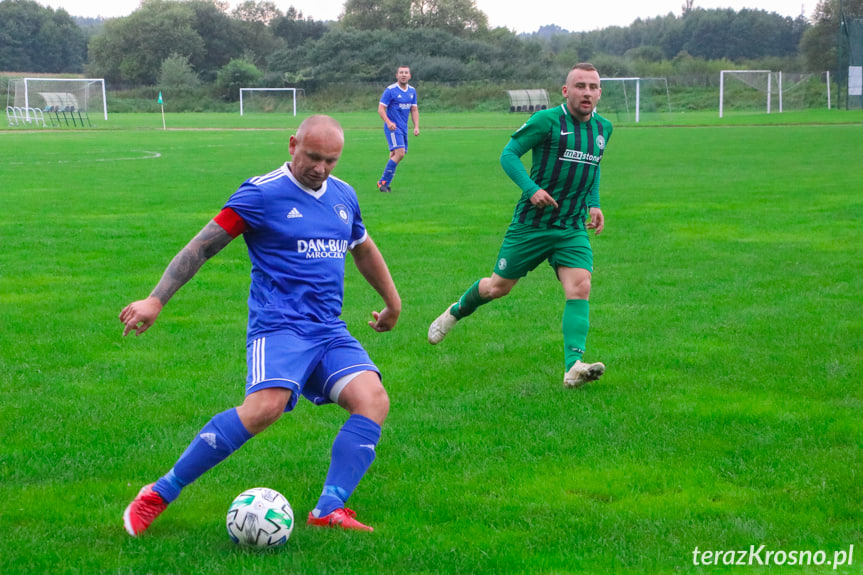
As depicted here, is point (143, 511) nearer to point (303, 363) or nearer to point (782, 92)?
point (303, 363)

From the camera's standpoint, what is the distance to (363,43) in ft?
291

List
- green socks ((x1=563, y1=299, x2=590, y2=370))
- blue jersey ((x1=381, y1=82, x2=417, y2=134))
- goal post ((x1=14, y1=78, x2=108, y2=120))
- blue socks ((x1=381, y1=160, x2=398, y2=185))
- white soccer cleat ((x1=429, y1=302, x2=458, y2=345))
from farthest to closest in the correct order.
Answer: goal post ((x1=14, y1=78, x2=108, y2=120)) < blue jersey ((x1=381, y1=82, x2=417, y2=134)) < blue socks ((x1=381, y1=160, x2=398, y2=185)) < white soccer cleat ((x1=429, y1=302, x2=458, y2=345)) < green socks ((x1=563, y1=299, x2=590, y2=370))

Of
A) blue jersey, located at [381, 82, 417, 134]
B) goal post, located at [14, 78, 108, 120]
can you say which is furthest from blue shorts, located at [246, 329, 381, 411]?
goal post, located at [14, 78, 108, 120]

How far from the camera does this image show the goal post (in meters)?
53.3

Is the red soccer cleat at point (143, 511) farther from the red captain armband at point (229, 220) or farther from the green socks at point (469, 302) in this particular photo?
the green socks at point (469, 302)

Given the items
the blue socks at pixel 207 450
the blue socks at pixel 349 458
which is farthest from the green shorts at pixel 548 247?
the blue socks at pixel 207 450

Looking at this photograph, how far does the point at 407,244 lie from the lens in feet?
41.7

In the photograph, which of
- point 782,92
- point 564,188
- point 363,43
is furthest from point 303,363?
point 363,43

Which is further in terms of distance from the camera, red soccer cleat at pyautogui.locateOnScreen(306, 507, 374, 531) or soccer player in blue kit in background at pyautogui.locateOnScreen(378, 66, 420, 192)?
soccer player in blue kit in background at pyautogui.locateOnScreen(378, 66, 420, 192)

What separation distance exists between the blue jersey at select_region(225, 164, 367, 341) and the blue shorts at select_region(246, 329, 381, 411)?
2.1 inches

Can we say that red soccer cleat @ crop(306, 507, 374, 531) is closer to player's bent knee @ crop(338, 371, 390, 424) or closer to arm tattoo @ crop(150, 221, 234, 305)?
player's bent knee @ crop(338, 371, 390, 424)

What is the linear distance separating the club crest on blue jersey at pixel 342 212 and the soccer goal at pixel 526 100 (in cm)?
6548

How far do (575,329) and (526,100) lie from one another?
212ft

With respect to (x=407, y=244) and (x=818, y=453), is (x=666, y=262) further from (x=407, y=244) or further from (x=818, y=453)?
(x=818, y=453)
